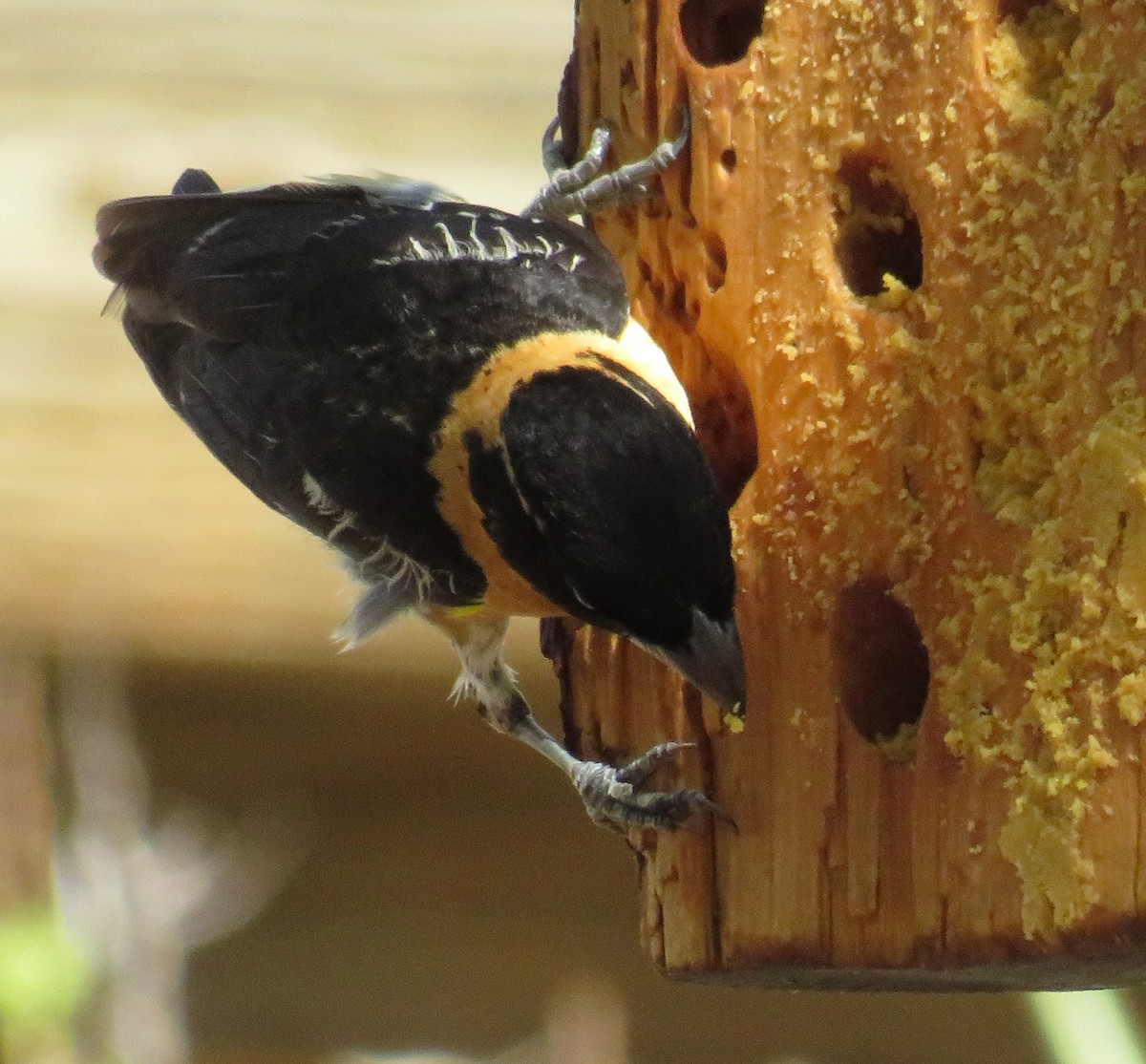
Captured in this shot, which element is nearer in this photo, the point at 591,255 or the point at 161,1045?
the point at 591,255

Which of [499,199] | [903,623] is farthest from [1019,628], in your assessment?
[499,199]

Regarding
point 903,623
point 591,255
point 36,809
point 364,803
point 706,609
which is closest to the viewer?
point 706,609

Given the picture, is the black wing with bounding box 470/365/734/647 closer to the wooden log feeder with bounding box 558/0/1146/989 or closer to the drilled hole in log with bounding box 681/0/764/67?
the wooden log feeder with bounding box 558/0/1146/989

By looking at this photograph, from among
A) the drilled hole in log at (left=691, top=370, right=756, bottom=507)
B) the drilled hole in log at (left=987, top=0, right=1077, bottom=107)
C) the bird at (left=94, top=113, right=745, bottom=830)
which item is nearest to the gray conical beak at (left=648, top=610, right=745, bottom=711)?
the bird at (left=94, top=113, right=745, bottom=830)

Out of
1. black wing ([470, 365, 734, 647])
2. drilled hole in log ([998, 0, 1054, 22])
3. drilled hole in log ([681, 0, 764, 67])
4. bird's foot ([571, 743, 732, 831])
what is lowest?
bird's foot ([571, 743, 732, 831])

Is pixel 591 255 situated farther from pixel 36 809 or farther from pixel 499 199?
pixel 36 809

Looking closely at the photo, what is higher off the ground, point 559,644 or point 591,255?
point 591,255

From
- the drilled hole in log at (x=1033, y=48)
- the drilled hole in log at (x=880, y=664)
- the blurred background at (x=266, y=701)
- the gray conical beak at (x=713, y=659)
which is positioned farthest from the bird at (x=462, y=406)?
the blurred background at (x=266, y=701)

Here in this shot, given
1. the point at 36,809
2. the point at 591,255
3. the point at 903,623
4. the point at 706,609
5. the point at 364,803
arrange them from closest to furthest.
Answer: the point at 706,609, the point at 903,623, the point at 591,255, the point at 36,809, the point at 364,803

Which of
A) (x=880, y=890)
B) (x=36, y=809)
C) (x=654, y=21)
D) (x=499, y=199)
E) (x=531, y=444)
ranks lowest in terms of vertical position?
(x=880, y=890)
